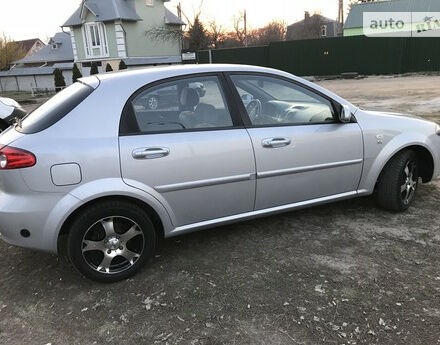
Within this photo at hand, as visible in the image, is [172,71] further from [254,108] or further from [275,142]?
[275,142]

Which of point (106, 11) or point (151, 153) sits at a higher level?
point (106, 11)

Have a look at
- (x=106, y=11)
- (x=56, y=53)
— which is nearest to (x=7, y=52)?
(x=56, y=53)

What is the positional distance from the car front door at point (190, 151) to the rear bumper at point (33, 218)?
1.79 feet

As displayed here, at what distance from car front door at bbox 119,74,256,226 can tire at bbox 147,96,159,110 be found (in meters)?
0.01

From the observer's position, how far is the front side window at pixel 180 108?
323 centimetres

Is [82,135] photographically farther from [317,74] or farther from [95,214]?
[317,74]

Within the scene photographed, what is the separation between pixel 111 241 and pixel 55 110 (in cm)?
106

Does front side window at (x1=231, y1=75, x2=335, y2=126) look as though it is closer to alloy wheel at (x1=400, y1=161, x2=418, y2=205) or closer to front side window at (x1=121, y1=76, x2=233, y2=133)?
front side window at (x1=121, y1=76, x2=233, y2=133)

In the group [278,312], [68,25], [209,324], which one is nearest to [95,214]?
[209,324]

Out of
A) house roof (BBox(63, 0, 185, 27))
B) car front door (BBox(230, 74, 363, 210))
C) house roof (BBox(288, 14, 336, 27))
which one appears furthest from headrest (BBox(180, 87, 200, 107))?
house roof (BBox(288, 14, 336, 27))

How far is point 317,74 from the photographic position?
92.2 feet

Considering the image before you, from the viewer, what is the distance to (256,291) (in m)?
3.10

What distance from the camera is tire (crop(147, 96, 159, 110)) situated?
330 centimetres

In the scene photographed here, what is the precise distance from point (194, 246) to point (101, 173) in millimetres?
1201
